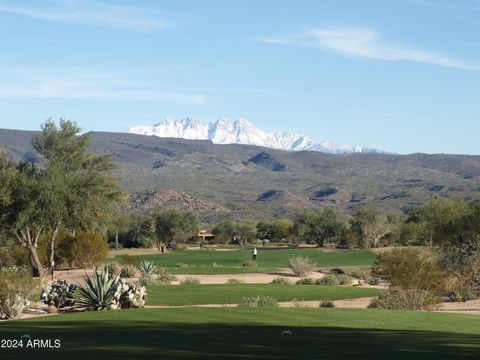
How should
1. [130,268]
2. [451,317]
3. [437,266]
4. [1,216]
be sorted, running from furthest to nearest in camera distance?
[130,268], [1,216], [437,266], [451,317]

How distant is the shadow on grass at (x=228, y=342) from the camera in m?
14.3

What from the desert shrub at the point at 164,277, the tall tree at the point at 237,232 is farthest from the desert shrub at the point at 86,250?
the tall tree at the point at 237,232

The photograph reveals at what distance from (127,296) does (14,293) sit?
3.63 meters

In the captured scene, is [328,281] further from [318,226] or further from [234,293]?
[318,226]

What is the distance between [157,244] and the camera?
9356cm

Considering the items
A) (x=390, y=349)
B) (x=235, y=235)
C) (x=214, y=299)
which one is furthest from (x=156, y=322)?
(x=235, y=235)

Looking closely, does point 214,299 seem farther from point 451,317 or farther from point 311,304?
point 451,317

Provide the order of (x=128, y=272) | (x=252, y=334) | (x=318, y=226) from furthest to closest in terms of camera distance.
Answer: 1. (x=318, y=226)
2. (x=128, y=272)
3. (x=252, y=334)

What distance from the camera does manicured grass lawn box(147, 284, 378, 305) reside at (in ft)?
103

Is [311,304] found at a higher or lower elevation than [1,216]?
lower

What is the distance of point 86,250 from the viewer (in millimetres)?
52344

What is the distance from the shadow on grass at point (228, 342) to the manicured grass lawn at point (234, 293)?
10703 mm

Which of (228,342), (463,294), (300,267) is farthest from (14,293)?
(300,267)

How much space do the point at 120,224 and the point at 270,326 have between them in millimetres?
77771
